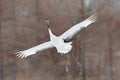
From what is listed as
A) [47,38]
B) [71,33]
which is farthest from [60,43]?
[47,38]

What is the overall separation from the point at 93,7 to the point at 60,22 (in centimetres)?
86

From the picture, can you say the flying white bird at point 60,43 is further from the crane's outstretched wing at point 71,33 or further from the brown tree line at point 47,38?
the brown tree line at point 47,38

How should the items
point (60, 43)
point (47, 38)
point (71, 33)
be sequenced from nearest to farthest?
point (60, 43)
point (71, 33)
point (47, 38)

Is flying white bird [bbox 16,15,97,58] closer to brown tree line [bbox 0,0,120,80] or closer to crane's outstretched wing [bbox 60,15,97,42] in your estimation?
crane's outstretched wing [bbox 60,15,97,42]

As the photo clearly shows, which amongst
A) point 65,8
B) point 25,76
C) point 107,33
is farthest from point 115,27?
point 25,76

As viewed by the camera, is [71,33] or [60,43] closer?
[60,43]

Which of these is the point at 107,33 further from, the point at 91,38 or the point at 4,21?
the point at 4,21

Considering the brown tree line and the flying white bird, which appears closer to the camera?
the flying white bird

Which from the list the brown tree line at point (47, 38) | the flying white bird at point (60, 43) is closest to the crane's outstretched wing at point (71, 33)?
the flying white bird at point (60, 43)

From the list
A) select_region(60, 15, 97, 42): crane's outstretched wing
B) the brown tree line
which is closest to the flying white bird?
select_region(60, 15, 97, 42): crane's outstretched wing

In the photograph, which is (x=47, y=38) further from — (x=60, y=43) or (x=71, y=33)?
(x=60, y=43)

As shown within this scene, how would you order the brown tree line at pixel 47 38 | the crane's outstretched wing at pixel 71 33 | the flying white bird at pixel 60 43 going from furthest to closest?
the brown tree line at pixel 47 38, the crane's outstretched wing at pixel 71 33, the flying white bird at pixel 60 43

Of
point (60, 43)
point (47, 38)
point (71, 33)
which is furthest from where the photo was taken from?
point (47, 38)

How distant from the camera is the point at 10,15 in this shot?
635 inches
